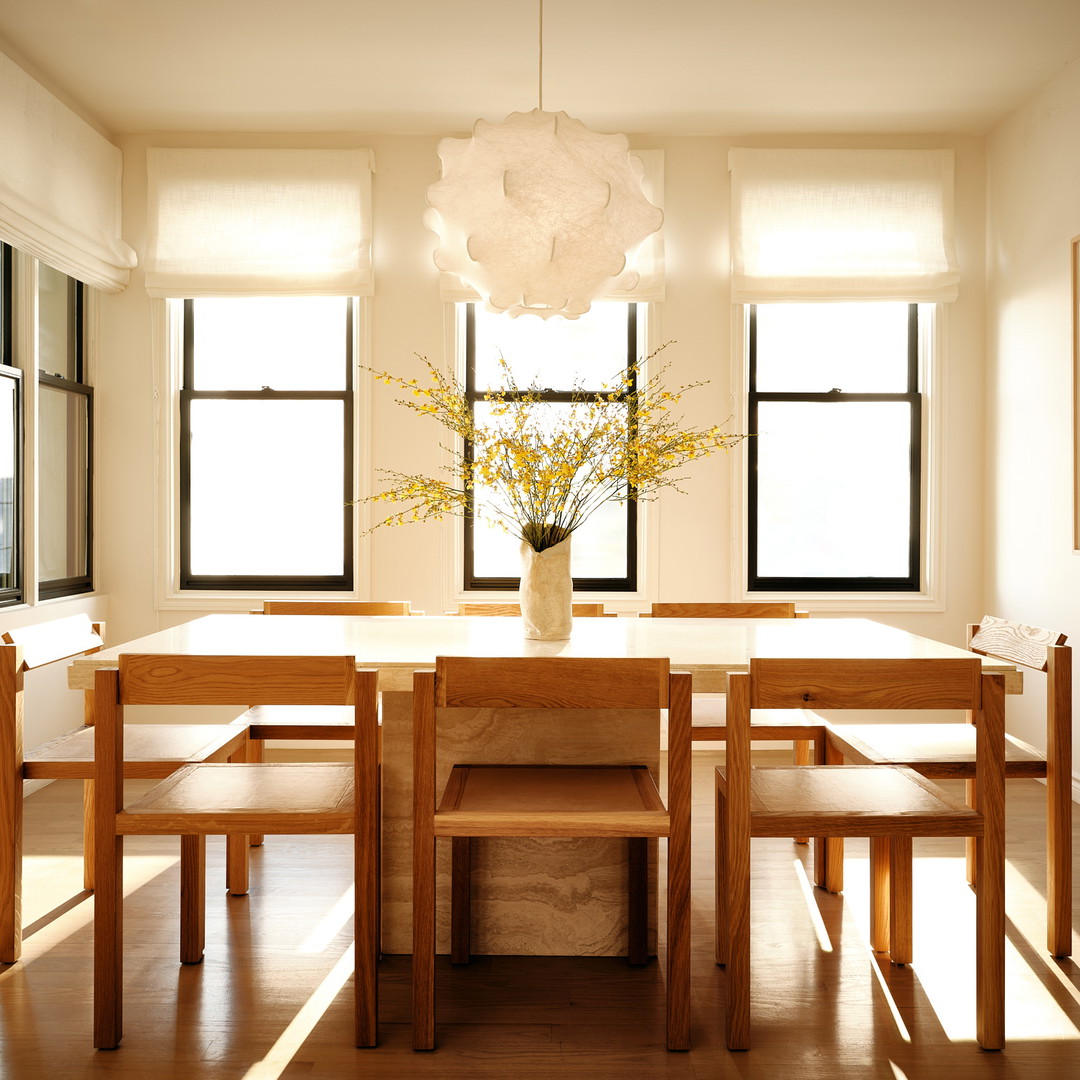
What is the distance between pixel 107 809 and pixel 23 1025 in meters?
0.59

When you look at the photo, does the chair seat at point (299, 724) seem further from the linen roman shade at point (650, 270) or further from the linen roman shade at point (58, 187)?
the linen roman shade at point (650, 270)

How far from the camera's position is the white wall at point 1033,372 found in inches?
154

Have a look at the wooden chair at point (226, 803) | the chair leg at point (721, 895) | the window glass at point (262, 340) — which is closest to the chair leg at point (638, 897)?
the chair leg at point (721, 895)

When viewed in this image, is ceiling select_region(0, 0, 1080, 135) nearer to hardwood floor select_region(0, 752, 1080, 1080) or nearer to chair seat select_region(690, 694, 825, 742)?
chair seat select_region(690, 694, 825, 742)

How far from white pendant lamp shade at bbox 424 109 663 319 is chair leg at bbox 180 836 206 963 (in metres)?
1.57

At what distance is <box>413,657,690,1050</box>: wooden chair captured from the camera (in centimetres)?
189

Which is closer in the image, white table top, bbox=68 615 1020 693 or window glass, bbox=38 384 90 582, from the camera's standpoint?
white table top, bbox=68 615 1020 693

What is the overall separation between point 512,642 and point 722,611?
1.12m

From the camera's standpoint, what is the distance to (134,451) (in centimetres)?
466

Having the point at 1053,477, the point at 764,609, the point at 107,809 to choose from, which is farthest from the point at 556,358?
the point at 107,809

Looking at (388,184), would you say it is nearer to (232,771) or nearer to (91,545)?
(91,545)

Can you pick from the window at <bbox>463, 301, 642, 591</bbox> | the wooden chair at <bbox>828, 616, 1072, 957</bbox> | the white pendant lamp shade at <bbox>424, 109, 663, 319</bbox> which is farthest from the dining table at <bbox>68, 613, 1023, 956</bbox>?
the window at <bbox>463, 301, 642, 591</bbox>

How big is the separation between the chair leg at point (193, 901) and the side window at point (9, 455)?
80.6 inches

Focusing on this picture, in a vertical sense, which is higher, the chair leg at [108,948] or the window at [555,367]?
the window at [555,367]
